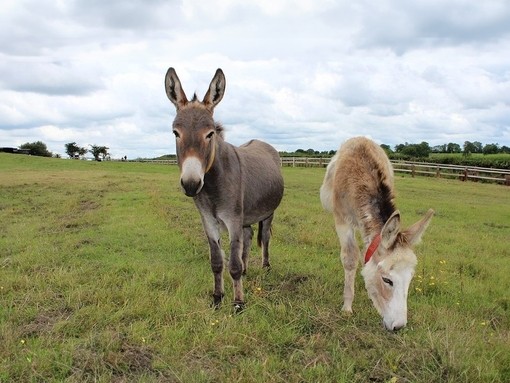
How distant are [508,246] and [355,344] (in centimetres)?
788

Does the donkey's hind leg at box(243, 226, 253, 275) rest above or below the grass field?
above

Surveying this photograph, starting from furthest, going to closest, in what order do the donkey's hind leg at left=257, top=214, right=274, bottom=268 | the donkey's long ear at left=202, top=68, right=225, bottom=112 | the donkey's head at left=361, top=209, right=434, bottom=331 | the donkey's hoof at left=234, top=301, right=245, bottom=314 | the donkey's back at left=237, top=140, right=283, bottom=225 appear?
the donkey's hind leg at left=257, top=214, right=274, bottom=268 < the donkey's back at left=237, top=140, right=283, bottom=225 < the donkey's hoof at left=234, top=301, right=245, bottom=314 < the donkey's long ear at left=202, top=68, right=225, bottom=112 < the donkey's head at left=361, top=209, right=434, bottom=331

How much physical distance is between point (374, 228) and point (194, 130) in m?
2.38

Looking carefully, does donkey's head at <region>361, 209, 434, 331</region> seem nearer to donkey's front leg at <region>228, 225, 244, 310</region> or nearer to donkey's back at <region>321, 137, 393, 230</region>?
donkey's back at <region>321, 137, 393, 230</region>

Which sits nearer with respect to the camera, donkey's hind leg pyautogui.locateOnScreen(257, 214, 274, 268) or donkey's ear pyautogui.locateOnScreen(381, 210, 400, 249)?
donkey's ear pyautogui.locateOnScreen(381, 210, 400, 249)

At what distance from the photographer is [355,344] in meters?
4.67

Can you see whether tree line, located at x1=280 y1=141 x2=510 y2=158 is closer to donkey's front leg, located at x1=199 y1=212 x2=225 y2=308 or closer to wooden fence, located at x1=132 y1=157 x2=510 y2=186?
wooden fence, located at x1=132 y1=157 x2=510 y2=186

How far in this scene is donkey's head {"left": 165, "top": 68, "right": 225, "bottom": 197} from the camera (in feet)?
15.4

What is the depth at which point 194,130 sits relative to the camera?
197 inches

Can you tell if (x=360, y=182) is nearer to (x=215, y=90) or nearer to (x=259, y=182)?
(x=259, y=182)

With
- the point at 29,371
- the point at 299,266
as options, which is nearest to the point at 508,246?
the point at 299,266

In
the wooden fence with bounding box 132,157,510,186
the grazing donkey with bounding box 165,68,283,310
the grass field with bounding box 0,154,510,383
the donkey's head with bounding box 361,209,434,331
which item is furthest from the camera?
the wooden fence with bounding box 132,157,510,186

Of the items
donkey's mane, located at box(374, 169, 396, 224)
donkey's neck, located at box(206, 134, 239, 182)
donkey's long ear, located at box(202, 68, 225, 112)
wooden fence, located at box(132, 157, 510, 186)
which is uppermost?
donkey's long ear, located at box(202, 68, 225, 112)

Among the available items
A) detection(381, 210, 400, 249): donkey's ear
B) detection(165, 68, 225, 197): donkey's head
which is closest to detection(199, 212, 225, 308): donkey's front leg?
detection(165, 68, 225, 197): donkey's head
